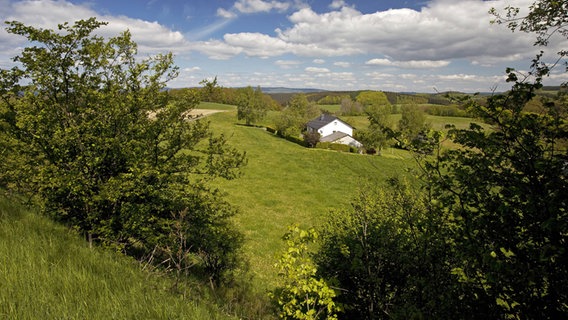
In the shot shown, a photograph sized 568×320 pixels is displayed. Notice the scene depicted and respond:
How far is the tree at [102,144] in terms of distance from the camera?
8.67 meters

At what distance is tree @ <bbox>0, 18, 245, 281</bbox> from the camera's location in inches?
341

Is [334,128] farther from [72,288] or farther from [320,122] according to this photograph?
[72,288]

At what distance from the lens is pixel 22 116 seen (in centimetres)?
825

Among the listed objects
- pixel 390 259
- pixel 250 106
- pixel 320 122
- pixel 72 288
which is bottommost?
pixel 320 122

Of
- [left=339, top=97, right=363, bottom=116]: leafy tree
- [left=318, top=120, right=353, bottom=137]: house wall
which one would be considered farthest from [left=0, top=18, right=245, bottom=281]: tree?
[left=339, top=97, right=363, bottom=116]: leafy tree

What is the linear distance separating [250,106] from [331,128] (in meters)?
24.5

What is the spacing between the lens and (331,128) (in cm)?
8975

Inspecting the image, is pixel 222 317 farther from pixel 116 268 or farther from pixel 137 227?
pixel 137 227

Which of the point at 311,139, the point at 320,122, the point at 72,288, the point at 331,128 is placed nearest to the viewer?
the point at 72,288

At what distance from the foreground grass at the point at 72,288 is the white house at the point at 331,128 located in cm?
7766

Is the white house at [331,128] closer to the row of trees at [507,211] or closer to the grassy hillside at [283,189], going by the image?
the grassy hillside at [283,189]

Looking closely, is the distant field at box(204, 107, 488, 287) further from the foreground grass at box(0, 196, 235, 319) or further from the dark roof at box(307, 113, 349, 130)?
the dark roof at box(307, 113, 349, 130)

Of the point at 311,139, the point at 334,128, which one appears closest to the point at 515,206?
the point at 311,139

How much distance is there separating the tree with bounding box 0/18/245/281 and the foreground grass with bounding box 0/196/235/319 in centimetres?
351
